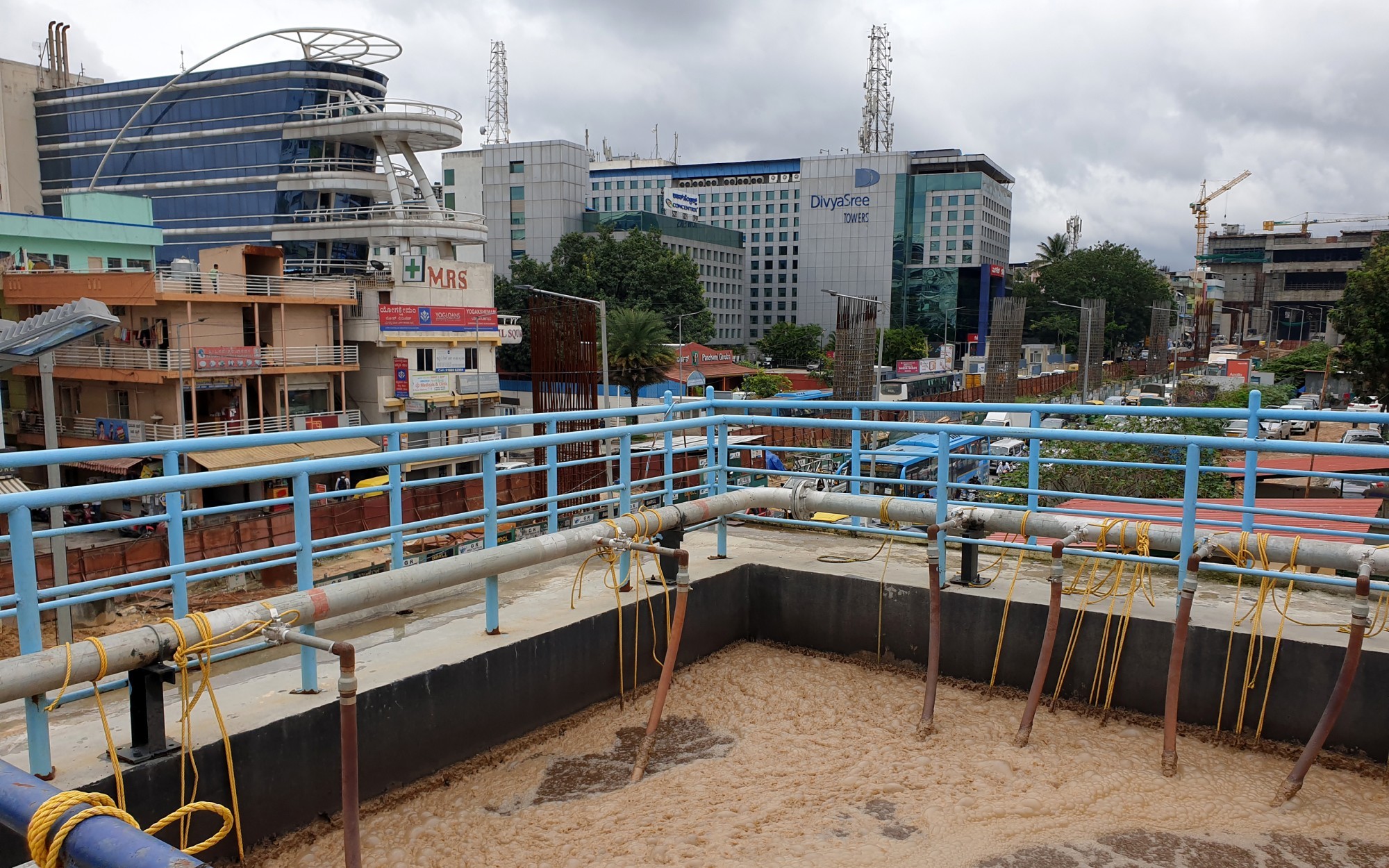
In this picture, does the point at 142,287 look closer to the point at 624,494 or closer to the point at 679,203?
the point at 624,494

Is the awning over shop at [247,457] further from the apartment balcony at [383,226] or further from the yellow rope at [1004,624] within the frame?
the yellow rope at [1004,624]

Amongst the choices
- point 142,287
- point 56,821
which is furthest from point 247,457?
point 56,821

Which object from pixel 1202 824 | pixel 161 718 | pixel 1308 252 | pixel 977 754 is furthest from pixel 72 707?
pixel 1308 252

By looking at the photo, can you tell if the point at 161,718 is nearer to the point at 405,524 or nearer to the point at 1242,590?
the point at 405,524

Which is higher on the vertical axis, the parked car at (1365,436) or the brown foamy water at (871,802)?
the brown foamy water at (871,802)

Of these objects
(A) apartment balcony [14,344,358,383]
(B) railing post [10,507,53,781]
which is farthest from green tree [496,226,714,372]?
(B) railing post [10,507,53,781]

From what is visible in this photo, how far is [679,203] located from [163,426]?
8946 cm

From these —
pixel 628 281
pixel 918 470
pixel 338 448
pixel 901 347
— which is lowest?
pixel 338 448

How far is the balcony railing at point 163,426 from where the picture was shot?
1268 inches

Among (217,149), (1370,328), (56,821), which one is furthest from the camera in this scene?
(217,149)

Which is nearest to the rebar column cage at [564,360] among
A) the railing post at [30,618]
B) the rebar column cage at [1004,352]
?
the rebar column cage at [1004,352]

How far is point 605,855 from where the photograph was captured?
4457mm

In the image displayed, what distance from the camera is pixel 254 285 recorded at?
34531mm

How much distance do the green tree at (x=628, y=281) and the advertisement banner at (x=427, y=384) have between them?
2748 cm
